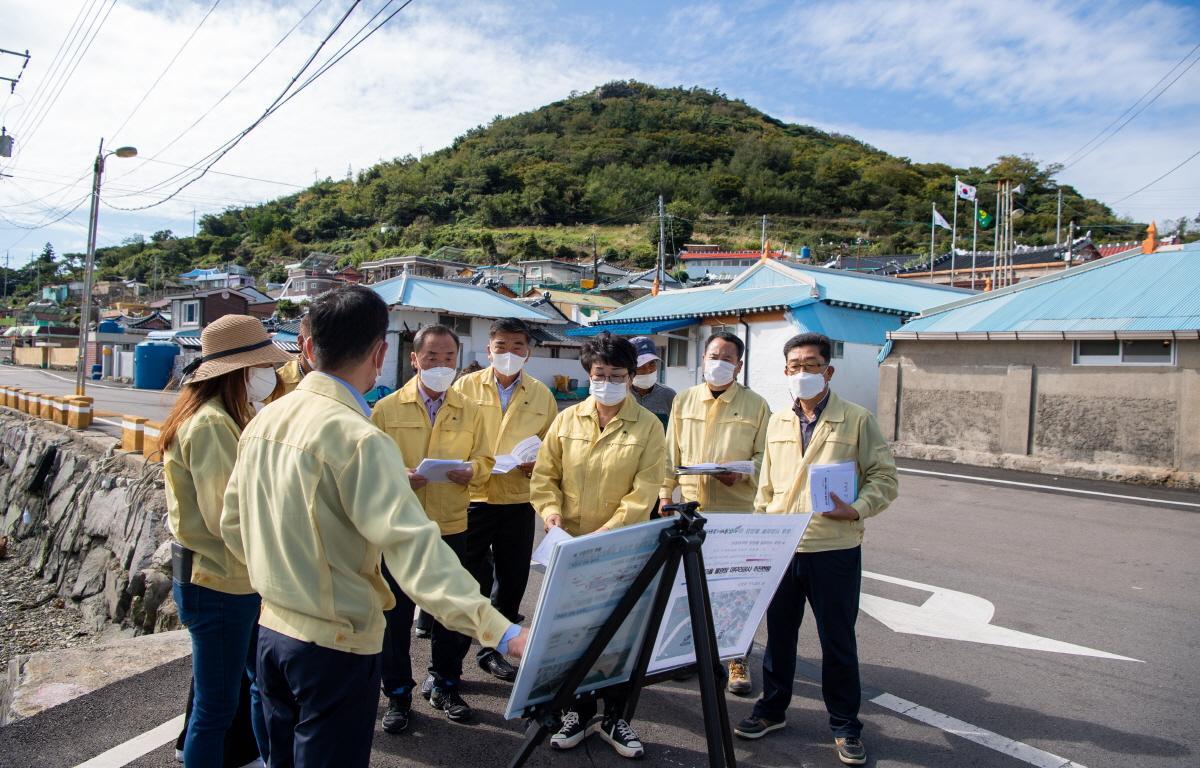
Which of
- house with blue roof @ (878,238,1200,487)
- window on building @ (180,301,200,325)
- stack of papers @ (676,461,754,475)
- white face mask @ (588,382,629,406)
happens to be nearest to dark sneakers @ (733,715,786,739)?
stack of papers @ (676,461,754,475)

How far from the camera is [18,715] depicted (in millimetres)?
3631

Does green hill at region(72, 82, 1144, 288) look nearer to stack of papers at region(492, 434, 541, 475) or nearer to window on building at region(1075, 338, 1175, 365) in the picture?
window on building at region(1075, 338, 1175, 365)

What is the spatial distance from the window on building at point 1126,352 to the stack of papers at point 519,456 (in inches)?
496

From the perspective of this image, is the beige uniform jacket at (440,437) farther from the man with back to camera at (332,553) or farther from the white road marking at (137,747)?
the man with back to camera at (332,553)

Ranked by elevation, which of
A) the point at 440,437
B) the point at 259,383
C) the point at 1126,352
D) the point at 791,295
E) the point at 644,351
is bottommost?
the point at 440,437

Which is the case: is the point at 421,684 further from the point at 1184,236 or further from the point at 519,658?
the point at 1184,236

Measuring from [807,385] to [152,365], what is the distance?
129 feet

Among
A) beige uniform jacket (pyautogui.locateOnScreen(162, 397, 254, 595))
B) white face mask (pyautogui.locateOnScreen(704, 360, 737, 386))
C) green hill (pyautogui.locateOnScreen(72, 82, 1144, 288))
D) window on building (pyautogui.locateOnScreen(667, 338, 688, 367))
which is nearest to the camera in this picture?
beige uniform jacket (pyautogui.locateOnScreen(162, 397, 254, 595))

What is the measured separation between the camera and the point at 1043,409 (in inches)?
Result: 527

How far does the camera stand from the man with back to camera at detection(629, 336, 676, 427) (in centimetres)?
493

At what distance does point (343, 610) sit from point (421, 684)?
240cm

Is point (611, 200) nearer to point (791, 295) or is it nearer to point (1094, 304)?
point (791, 295)

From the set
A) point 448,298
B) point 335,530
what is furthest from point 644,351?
point 448,298

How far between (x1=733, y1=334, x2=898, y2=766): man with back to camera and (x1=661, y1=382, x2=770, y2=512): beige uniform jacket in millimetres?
369
